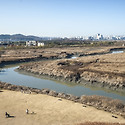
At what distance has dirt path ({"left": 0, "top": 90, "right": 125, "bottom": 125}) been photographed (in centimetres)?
1469

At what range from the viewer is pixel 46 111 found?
54.5 ft

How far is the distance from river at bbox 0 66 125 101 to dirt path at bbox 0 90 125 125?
238 inches

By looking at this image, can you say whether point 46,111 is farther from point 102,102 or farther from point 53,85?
point 53,85

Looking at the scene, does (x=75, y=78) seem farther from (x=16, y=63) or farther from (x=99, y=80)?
(x=16, y=63)

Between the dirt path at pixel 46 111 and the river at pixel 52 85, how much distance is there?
238 inches

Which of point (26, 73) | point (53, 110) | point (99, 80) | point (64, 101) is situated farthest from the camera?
point (26, 73)

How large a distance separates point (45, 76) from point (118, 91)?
46.6 ft

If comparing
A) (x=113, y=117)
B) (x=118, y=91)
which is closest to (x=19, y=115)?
(x=113, y=117)

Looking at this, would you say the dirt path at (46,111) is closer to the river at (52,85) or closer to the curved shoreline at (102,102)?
the curved shoreline at (102,102)

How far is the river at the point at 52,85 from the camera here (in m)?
24.0

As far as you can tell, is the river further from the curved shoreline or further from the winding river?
the curved shoreline

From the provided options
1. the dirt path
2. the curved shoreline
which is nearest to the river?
the curved shoreline

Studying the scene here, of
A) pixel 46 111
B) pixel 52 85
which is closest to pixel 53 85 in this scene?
pixel 52 85

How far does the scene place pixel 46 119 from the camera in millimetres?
15016
